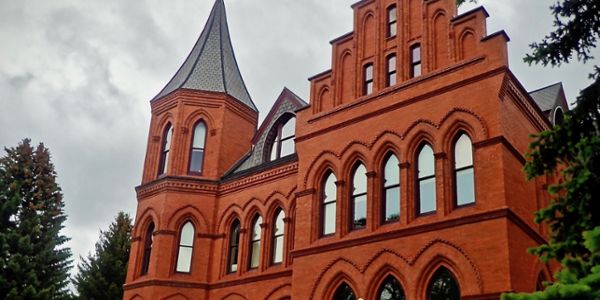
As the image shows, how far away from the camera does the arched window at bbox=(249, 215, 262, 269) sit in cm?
2225

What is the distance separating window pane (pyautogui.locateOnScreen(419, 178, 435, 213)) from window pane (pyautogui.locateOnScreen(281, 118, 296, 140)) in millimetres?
7877

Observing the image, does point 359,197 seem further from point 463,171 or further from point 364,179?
point 463,171

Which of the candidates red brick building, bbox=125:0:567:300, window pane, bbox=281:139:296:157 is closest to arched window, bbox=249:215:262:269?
red brick building, bbox=125:0:567:300

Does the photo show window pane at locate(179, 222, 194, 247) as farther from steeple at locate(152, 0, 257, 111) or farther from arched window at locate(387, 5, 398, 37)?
arched window at locate(387, 5, 398, 37)

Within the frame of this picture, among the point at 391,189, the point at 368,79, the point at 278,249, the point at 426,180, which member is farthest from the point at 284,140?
the point at 426,180

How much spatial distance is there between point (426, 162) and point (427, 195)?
84 cm

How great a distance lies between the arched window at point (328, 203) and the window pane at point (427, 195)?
8.97 feet

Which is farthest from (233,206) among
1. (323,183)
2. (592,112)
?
(592,112)

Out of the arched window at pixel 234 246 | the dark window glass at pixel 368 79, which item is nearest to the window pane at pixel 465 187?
the dark window glass at pixel 368 79

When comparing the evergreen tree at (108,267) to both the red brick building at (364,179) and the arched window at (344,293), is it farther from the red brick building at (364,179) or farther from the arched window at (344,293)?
the arched window at (344,293)

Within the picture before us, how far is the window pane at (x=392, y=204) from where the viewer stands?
17203 millimetres

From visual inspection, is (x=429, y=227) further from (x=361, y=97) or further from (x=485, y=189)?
(x=361, y=97)

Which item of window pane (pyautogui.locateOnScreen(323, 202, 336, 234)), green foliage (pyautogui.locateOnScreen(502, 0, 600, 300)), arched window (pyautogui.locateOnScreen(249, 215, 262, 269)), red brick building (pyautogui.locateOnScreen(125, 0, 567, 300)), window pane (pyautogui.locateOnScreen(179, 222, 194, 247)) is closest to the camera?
green foliage (pyautogui.locateOnScreen(502, 0, 600, 300))

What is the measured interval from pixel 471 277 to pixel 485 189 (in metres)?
2.03
